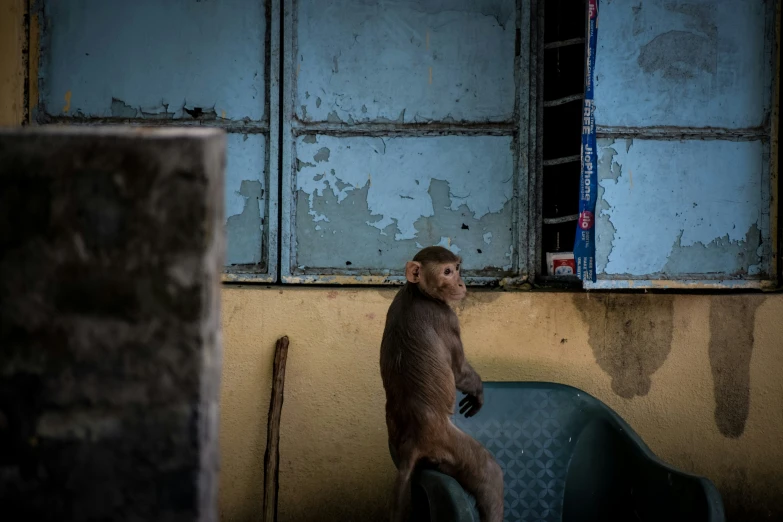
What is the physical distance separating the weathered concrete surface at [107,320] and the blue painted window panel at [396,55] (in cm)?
288

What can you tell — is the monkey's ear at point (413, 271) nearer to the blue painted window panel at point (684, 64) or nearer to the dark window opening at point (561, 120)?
the dark window opening at point (561, 120)

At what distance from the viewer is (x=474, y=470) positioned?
3150 mm

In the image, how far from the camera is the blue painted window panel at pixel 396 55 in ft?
13.3

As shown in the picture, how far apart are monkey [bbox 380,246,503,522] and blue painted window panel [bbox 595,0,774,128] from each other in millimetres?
1289

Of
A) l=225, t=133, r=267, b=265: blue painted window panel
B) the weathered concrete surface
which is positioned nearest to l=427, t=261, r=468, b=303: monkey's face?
l=225, t=133, r=267, b=265: blue painted window panel

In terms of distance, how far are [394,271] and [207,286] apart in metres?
2.83

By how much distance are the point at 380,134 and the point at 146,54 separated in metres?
1.22

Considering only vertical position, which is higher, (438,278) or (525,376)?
(438,278)

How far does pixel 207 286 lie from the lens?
1254 millimetres

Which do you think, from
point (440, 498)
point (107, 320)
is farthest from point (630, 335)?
point (107, 320)

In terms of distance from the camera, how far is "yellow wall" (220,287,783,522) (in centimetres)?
407

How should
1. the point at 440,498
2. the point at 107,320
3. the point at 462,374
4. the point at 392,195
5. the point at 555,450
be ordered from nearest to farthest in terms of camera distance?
1. the point at 107,320
2. the point at 440,498
3. the point at 462,374
4. the point at 555,450
5. the point at 392,195

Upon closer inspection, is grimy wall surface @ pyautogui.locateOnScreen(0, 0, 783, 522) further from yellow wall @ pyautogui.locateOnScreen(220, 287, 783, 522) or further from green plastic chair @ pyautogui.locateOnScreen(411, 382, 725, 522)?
green plastic chair @ pyautogui.locateOnScreen(411, 382, 725, 522)

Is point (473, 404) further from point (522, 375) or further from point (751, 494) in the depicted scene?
point (751, 494)
